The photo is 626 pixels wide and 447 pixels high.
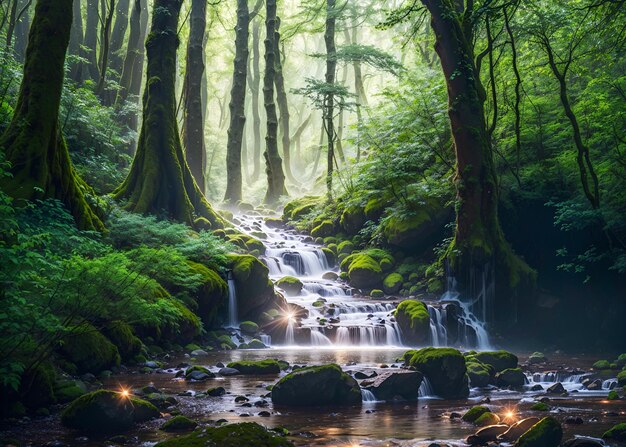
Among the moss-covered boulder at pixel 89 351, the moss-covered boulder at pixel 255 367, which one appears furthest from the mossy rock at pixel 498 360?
the moss-covered boulder at pixel 89 351

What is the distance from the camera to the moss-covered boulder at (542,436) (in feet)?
21.1

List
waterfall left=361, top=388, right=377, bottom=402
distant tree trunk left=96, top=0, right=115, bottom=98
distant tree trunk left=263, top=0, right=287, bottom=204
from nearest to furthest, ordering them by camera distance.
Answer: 1. waterfall left=361, top=388, right=377, bottom=402
2. distant tree trunk left=96, top=0, right=115, bottom=98
3. distant tree trunk left=263, top=0, right=287, bottom=204

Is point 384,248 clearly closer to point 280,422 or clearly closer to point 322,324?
point 322,324

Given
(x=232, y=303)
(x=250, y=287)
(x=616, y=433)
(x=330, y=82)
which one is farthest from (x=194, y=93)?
(x=616, y=433)

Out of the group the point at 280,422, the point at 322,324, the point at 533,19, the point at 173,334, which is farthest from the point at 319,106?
the point at 280,422

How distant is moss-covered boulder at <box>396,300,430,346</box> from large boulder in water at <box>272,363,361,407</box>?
6173mm

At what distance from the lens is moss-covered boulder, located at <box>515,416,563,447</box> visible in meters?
6.43

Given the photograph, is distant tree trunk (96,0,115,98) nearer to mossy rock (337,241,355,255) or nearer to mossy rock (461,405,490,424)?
mossy rock (337,241,355,255)

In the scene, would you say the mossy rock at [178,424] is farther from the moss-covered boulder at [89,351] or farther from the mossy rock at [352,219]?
the mossy rock at [352,219]

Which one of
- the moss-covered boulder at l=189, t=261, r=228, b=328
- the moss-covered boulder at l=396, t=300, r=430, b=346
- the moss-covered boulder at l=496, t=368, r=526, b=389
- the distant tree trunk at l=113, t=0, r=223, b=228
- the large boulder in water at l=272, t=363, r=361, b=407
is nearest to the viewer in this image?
the large boulder in water at l=272, t=363, r=361, b=407

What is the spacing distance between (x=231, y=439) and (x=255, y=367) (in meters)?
5.49

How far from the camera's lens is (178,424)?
267 inches

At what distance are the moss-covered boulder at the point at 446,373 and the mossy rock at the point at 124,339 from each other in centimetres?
530

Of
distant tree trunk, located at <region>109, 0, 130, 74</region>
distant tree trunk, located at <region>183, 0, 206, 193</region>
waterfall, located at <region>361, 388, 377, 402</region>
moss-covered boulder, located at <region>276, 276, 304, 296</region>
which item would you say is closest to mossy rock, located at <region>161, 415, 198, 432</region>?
waterfall, located at <region>361, 388, 377, 402</region>
